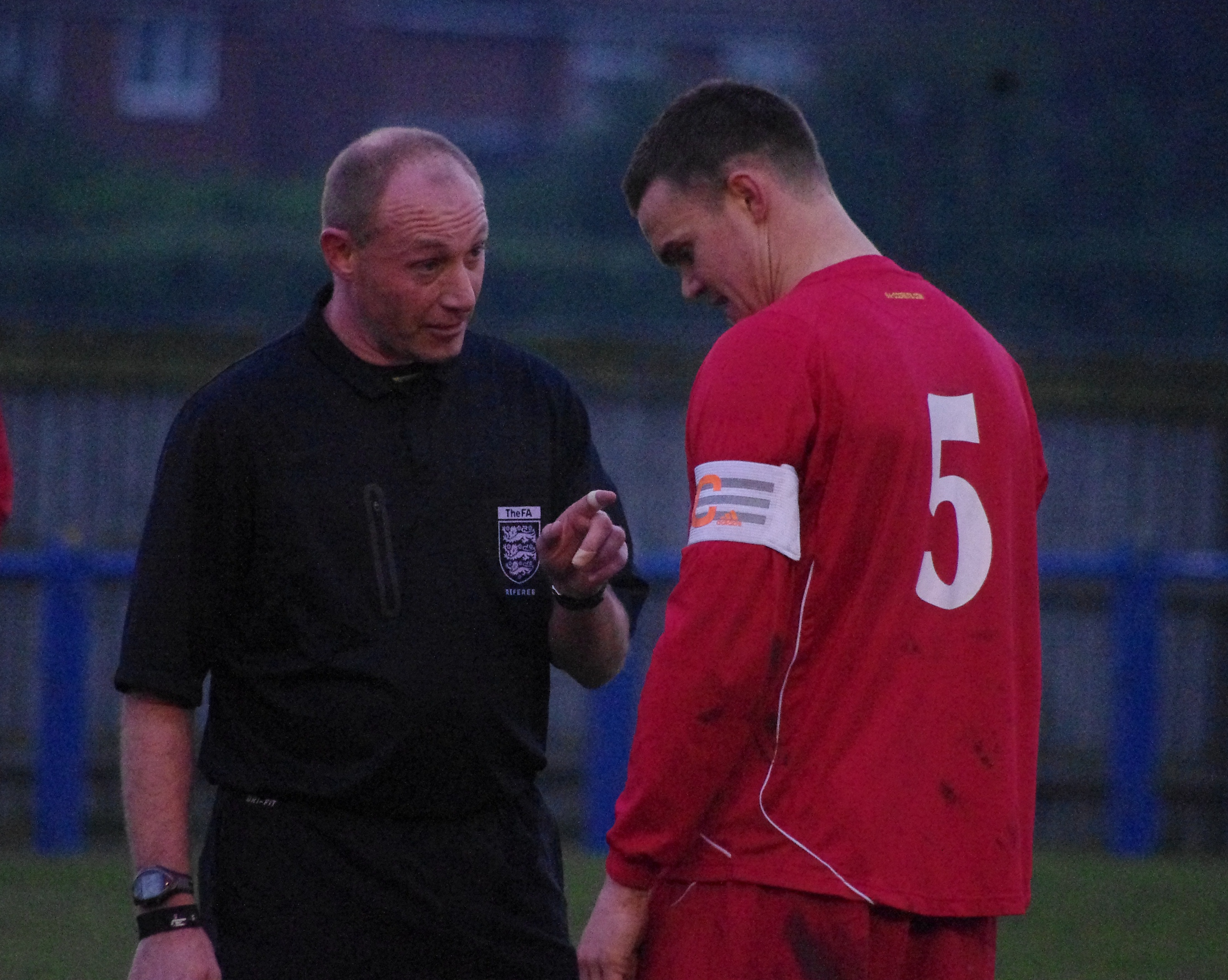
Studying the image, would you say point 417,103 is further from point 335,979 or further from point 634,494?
point 335,979

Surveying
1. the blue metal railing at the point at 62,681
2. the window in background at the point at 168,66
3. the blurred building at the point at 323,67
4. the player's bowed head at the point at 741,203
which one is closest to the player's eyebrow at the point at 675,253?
the player's bowed head at the point at 741,203

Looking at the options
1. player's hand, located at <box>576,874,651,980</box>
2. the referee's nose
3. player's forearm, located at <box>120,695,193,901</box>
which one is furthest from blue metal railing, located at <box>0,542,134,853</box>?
player's hand, located at <box>576,874,651,980</box>

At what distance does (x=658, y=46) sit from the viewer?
32.0 feet

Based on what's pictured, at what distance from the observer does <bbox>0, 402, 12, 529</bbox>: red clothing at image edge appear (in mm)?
4051

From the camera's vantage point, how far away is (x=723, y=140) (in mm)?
2568

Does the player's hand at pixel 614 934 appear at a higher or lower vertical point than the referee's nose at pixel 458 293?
lower

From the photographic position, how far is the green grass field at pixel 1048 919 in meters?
5.75

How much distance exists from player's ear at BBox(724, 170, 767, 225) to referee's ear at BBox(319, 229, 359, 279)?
71 cm

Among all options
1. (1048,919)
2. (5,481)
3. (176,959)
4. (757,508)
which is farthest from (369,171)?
(1048,919)

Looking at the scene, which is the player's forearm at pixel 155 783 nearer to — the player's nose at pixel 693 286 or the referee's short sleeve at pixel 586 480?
the referee's short sleeve at pixel 586 480

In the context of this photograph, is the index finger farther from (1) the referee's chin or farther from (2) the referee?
(1) the referee's chin

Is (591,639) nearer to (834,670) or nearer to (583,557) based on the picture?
(583,557)

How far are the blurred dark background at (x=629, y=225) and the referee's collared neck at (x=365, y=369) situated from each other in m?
5.15

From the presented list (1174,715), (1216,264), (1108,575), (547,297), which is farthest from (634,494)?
(1216,264)
